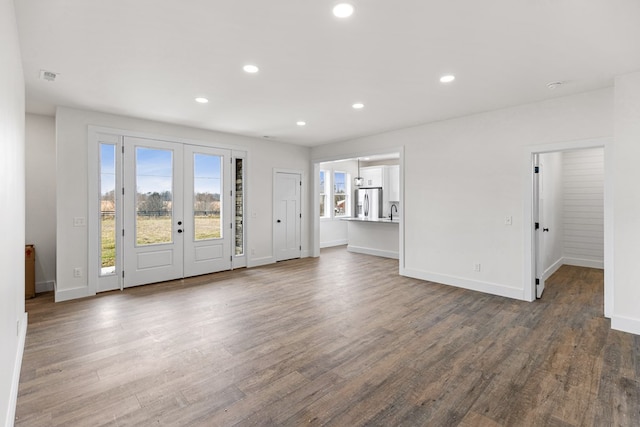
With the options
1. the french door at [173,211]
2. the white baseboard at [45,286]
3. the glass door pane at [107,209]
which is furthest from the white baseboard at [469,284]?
the white baseboard at [45,286]

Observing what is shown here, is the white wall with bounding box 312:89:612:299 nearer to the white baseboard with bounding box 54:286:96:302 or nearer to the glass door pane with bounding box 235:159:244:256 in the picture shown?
the glass door pane with bounding box 235:159:244:256

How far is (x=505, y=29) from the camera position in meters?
2.40

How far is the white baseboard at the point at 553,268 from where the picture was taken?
17.8 ft

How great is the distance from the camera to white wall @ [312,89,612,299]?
3.97 metres

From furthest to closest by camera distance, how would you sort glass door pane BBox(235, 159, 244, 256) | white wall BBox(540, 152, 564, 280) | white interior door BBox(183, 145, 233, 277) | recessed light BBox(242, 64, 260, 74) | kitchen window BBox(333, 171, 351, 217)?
kitchen window BBox(333, 171, 351, 217) → glass door pane BBox(235, 159, 244, 256) → white interior door BBox(183, 145, 233, 277) → white wall BBox(540, 152, 564, 280) → recessed light BBox(242, 64, 260, 74)

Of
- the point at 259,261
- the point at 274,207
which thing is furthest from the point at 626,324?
the point at 274,207

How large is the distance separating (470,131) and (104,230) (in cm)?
588

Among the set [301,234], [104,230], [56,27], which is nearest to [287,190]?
[301,234]

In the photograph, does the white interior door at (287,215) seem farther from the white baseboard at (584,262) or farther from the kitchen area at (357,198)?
the white baseboard at (584,262)

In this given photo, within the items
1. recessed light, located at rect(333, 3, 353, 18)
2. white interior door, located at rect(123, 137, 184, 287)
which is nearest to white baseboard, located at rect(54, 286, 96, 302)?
white interior door, located at rect(123, 137, 184, 287)

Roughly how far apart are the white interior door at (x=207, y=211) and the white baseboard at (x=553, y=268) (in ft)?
19.2

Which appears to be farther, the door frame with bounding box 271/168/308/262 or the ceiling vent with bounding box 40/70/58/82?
the door frame with bounding box 271/168/308/262

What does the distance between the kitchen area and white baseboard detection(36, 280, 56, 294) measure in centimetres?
600

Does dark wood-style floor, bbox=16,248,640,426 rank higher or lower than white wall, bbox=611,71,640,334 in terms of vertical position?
lower
